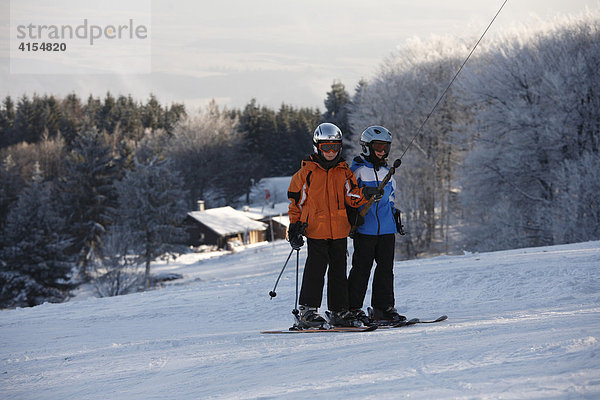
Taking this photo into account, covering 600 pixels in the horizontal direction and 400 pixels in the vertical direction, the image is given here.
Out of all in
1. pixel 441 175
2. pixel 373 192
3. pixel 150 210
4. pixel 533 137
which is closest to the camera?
pixel 373 192

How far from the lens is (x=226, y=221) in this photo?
55.9 metres

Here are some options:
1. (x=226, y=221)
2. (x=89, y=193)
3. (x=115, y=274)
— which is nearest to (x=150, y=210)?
(x=89, y=193)

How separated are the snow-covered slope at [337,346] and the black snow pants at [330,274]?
23.9 inches

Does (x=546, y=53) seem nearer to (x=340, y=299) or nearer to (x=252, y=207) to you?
(x=340, y=299)

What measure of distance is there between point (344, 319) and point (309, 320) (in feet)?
1.17

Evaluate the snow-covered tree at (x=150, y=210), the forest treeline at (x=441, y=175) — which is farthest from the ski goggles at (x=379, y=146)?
the snow-covered tree at (x=150, y=210)

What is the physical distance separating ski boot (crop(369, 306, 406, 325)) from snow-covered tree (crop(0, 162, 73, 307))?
2903cm

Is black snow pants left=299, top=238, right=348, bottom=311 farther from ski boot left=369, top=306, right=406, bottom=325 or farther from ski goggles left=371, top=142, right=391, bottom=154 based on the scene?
ski goggles left=371, top=142, right=391, bottom=154

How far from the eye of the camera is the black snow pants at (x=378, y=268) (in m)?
6.24

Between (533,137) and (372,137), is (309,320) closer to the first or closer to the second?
(372,137)

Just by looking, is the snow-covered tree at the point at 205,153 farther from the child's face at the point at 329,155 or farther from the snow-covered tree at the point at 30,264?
the child's face at the point at 329,155

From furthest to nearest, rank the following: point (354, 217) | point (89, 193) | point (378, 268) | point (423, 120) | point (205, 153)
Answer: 1. point (205, 153)
2. point (89, 193)
3. point (423, 120)
4. point (378, 268)
5. point (354, 217)

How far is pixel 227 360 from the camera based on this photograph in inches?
199

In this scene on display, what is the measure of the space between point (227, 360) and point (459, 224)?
112 feet
